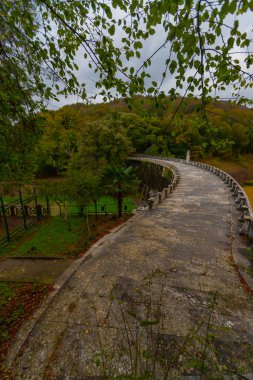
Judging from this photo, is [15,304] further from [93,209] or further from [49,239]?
[93,209]

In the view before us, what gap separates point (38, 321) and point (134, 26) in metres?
4.96

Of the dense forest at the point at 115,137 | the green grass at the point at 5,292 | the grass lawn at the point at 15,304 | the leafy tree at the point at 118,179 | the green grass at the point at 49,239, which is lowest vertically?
the green grass at the point at 49,239

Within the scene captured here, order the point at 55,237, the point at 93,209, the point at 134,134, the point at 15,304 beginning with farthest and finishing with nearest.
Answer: the point at 134,134 → the point at 93,209 → the point at 55,237 → the point at 15,304

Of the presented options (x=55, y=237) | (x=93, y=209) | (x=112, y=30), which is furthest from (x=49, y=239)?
(x=112, y=30)

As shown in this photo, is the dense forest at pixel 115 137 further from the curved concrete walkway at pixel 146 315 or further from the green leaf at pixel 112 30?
the curved concrete walkway at pixel 146 315

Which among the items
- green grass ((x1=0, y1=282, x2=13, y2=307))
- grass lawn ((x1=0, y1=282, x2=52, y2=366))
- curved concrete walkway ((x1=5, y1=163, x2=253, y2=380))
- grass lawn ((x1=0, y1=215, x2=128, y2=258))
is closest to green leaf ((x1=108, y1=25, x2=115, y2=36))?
curved concrete walkway ((x1=5, y1=163, x2=253, y2=380))

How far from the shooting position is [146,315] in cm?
411

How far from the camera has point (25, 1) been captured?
10.2 feet

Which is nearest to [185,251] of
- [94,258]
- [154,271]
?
[154,271]

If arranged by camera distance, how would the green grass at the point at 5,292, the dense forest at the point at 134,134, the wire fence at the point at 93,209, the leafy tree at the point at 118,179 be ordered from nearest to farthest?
1. the dense forest at the point at 134,134
2. the green grass at the point at 5,292
3. the leafy tree at the point at 118,179
4. the wire fence at the point at 93,209

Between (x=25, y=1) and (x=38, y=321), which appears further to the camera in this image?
(x=38, y=321)

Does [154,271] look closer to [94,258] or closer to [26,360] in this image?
[94,258]

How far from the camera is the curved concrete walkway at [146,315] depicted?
3.14m

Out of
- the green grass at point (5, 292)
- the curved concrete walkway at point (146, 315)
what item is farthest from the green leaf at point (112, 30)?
the green grass at point (5, 292)
